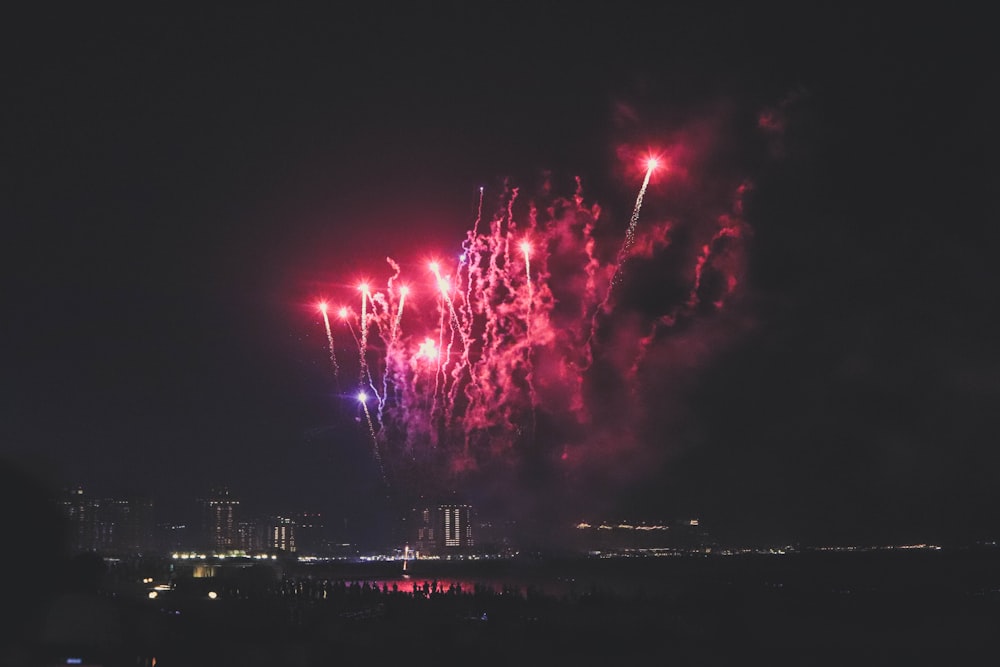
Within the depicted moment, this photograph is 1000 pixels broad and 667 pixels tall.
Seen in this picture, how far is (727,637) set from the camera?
73.0ft

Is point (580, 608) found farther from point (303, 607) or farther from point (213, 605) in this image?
point (213, 605)

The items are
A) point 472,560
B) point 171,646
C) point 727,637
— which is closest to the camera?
point 171,646

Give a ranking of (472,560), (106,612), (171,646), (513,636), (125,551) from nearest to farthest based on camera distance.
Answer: (106,612)
(171,646)
(513,636)
(125,551)
(472,560)

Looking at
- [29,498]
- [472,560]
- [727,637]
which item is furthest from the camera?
[472,560]

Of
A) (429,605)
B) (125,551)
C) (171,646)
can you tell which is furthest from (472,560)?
(171,646)

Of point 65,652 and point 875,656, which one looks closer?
point 65,652

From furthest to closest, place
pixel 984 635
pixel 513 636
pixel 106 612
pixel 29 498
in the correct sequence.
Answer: pixel 984 635 → pixel 513 636 → pixel 106 612 → pixel 29 498

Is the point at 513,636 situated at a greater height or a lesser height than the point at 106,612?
lesser

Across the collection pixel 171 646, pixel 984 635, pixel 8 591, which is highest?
pixel 8 591

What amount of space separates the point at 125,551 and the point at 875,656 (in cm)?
9166

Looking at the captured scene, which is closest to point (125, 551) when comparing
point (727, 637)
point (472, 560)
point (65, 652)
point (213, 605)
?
point (472, 560)

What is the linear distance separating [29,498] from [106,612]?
5.26 metres

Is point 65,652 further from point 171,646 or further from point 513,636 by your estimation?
point 513,636

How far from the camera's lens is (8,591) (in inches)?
401
